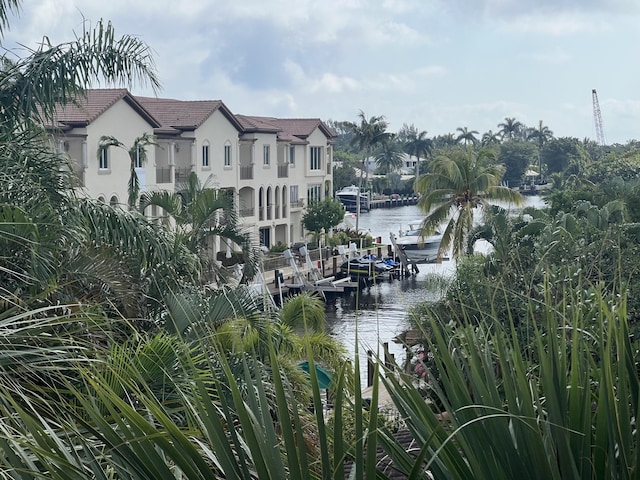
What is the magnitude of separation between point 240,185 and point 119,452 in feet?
173

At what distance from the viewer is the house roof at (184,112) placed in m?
50.6

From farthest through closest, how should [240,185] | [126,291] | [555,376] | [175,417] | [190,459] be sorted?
[240,185] → [126,291] → [175,417] → [555,376] → [190,459]

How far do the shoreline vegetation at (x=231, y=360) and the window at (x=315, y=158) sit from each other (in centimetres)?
3450

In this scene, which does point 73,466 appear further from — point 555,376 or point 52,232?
point 52,232

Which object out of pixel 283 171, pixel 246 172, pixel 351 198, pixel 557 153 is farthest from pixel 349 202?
pixel 246 172

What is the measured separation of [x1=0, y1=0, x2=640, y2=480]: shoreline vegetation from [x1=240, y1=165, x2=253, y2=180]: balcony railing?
1038 inches

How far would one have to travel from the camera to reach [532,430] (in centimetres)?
338

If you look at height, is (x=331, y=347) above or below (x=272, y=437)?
below

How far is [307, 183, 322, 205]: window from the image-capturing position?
64438 millimetres

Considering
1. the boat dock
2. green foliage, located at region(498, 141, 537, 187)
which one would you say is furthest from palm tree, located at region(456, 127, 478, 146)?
the boat dock

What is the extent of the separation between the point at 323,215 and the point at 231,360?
51161 millimetres

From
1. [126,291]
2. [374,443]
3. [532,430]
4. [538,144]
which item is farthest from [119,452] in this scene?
[538,144]

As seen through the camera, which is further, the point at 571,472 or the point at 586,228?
the point at 586,228

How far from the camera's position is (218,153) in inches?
2078
